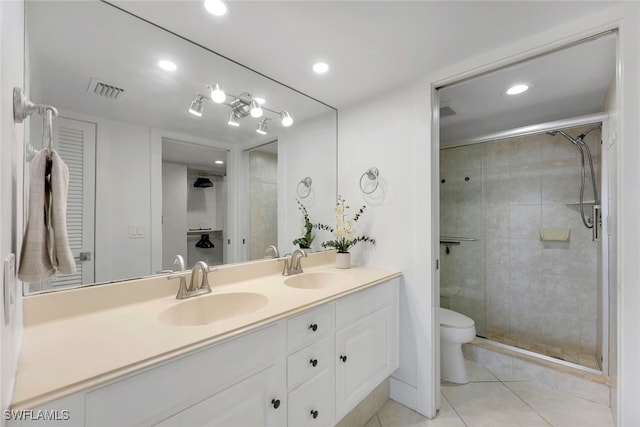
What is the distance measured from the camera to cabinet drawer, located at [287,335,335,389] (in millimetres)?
1115

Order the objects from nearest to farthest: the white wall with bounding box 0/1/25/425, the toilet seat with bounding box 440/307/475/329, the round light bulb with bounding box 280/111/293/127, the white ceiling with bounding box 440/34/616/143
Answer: the white wall with bounding box 0/1/25/425, the white ceiling with bounding box 440/34/616/143, the round light bulb with bounding box 280/111/293/127, the toilet seat with bounding box 440/307/475/329

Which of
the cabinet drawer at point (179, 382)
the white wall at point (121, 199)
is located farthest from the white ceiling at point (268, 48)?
the cabinet drawer at point (179, 382)

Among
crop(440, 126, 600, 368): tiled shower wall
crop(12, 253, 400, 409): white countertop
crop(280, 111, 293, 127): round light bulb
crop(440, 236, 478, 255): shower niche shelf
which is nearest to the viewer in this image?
crop(12, 253, 400, 409): white countertop

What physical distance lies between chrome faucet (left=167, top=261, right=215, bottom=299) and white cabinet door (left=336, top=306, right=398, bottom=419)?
2.33 feet

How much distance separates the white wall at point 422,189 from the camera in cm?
114

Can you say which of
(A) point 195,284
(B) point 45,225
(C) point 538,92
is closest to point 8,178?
(B) point 45,225

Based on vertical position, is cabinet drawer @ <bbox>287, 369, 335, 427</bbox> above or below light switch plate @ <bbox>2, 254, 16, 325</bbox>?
below

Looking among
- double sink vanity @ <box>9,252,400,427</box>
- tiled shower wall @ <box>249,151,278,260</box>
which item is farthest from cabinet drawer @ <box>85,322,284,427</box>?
tiled shower wall @ <box>249,151,278,260</box>

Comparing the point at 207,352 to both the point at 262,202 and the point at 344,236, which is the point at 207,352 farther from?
the point at 344,236

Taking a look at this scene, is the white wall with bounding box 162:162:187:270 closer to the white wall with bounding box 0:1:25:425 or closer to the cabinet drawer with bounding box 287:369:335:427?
the white wall with bounding box 0:1:25:425

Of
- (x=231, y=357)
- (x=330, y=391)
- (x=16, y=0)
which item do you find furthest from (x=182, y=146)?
(x=330, y=391)

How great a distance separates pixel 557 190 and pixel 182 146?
10.1 feet

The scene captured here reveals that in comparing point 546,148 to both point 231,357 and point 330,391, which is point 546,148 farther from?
point 231,357

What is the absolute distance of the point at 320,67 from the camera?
5.30 feet
